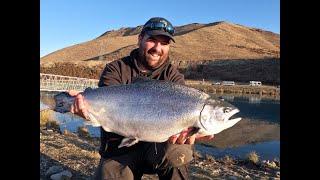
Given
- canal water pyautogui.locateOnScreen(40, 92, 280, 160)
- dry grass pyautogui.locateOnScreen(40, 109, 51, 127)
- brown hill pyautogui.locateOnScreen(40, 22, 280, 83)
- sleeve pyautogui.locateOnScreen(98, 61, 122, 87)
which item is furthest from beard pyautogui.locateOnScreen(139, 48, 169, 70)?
brown hill pyautogui.locateOnScreen(40, 22, 280, 83)

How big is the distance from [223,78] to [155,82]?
218 ft

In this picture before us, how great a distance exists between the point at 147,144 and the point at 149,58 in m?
1.06

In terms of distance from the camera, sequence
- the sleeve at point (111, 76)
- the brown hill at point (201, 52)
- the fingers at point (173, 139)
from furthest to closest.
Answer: the brown hill at point (201, 52), the sleeve at point (111, 76), the fingers at point (173, 139)

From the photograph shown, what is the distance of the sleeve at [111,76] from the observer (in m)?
4.41

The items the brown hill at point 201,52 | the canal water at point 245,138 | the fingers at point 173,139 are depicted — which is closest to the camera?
the fingers at point 173,139

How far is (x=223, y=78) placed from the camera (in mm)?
69375

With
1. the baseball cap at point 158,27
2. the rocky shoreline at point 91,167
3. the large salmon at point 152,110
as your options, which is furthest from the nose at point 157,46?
the rocky shoreline at point 91,167

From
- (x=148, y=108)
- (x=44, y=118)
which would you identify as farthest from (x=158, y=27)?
(x=44, y=118)

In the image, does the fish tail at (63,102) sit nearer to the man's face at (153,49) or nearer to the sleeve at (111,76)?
the sleeve at (111,76)

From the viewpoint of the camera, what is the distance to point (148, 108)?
3822 millimetres

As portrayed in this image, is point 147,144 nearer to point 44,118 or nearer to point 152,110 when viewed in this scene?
point 152,110

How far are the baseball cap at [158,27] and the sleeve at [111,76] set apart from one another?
23.5 inches
